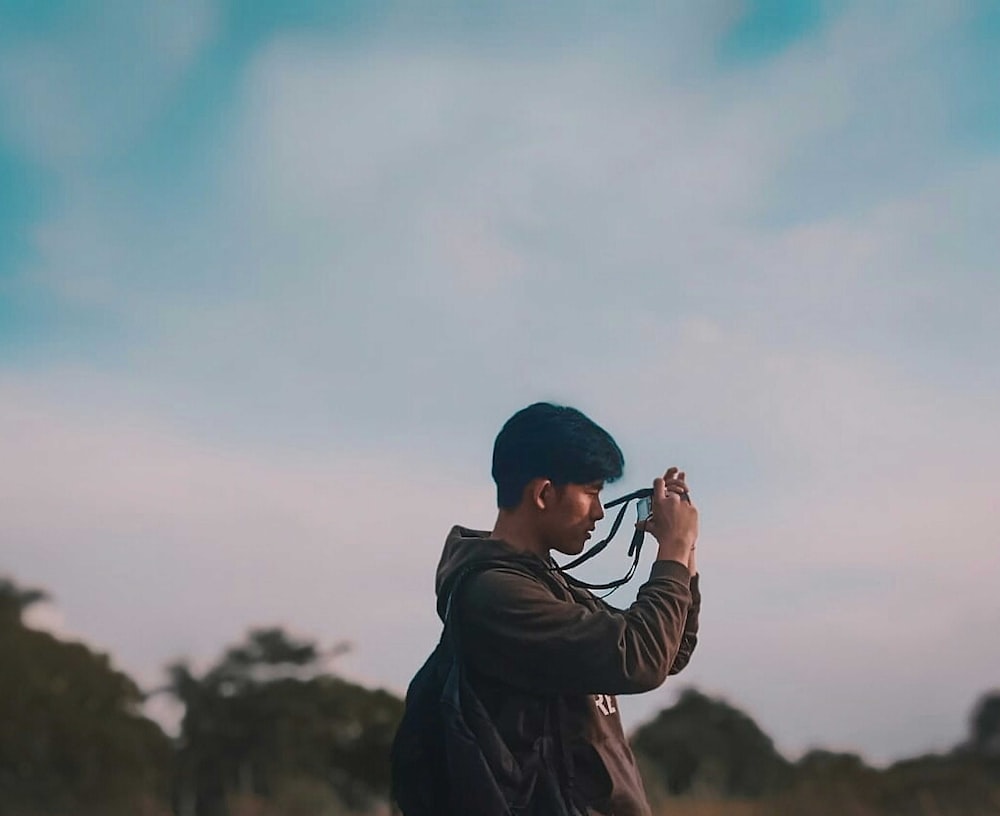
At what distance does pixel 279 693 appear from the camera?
21.2 meters

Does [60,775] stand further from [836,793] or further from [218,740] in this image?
[836,793]

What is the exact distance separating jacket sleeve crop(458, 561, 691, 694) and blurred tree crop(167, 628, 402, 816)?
55.2 feet

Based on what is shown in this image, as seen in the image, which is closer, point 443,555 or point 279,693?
point 443,555

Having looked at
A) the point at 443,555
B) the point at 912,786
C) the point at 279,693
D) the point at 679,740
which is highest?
the point at 279,693

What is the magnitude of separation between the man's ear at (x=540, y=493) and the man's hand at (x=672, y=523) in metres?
0.21

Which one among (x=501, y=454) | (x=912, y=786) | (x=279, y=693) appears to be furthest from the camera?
(x=279, y=693)

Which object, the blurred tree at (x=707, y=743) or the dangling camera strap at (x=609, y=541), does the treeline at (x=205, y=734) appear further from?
the dangling camera strap at (x=609, y=541)

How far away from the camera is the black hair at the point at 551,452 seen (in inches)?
116

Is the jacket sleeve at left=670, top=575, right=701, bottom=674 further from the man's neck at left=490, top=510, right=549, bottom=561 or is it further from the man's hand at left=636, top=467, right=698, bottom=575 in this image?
the man's neck at left=490, top=510, right=549, bottom=561

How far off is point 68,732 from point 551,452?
19626 mm

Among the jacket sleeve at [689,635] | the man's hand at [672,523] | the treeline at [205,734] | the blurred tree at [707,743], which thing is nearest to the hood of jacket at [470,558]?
the man's hand at [672,523]

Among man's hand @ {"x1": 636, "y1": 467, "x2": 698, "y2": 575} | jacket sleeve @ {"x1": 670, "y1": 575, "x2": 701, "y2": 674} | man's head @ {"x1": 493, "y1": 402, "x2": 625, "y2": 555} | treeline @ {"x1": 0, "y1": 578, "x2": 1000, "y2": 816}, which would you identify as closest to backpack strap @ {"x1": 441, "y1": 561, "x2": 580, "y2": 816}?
man's head @ {"x1": 493, "y1": 402, "x2": 625, "y2": 555}

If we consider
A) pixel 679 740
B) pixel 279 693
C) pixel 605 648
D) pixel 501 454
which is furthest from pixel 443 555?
pixel 279 693

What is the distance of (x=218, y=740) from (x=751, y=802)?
10407mm
